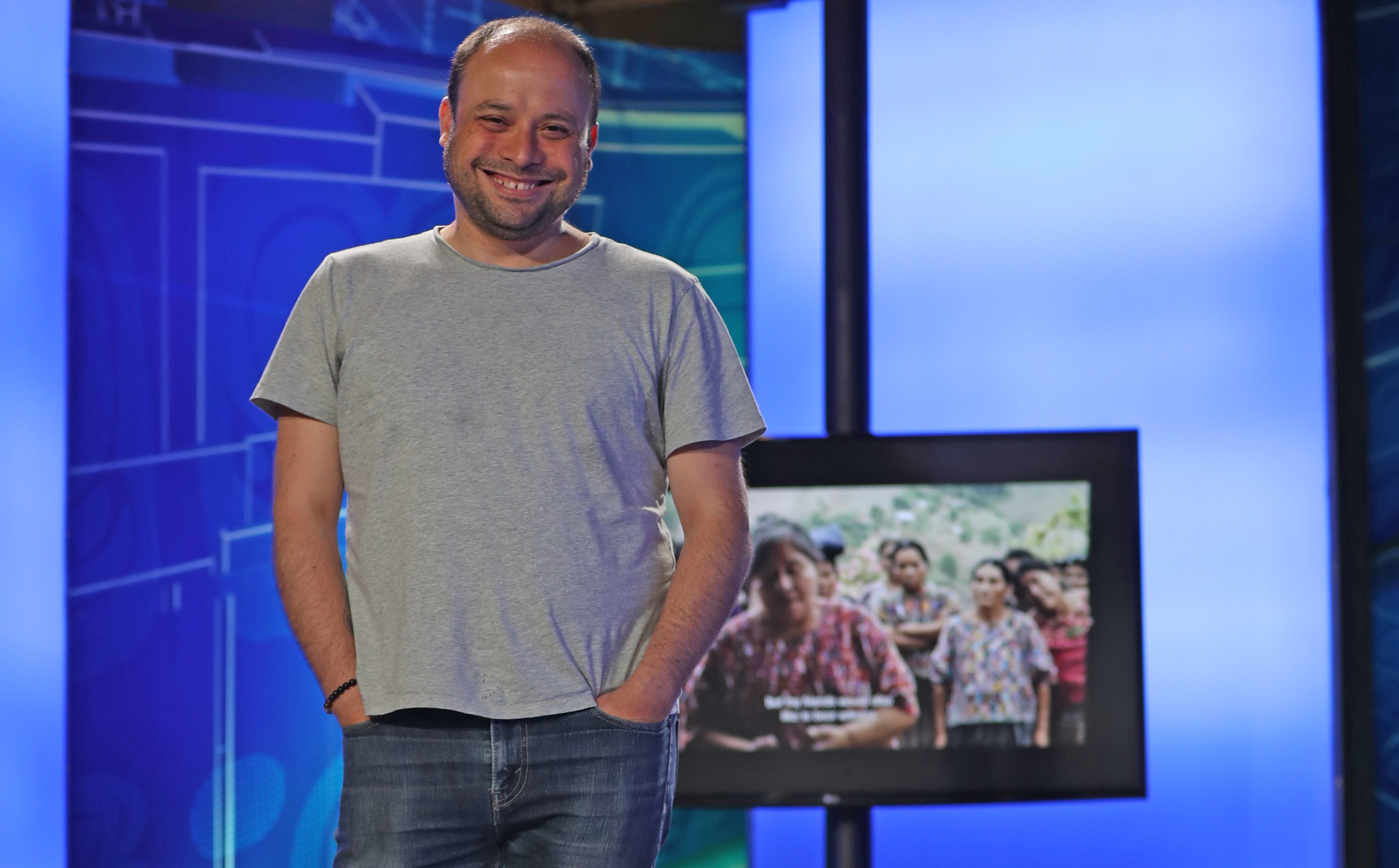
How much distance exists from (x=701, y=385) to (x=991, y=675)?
5.69 feet

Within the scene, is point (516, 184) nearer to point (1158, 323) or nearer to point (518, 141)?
point (518, 141)

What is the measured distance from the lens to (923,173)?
319 cm

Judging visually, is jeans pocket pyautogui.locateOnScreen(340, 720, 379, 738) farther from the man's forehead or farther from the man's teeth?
the man's forehead

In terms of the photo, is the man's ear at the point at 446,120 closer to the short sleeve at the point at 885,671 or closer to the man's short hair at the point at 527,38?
the man's short hair at the point at 527,38

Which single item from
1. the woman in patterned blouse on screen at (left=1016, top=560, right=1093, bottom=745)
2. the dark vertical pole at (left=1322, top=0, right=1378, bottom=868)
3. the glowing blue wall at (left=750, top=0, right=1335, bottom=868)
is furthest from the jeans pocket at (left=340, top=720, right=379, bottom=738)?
the dark vertical pole at (left=1322, top=0, right=1378, bottom=868)

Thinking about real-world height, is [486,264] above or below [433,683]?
above

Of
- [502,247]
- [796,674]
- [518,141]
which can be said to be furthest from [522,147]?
[796,674]

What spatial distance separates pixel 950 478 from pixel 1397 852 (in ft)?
4.99

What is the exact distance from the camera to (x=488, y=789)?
130 cm

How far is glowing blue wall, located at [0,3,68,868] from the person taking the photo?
2.13 metres

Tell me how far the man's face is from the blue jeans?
0.56 m

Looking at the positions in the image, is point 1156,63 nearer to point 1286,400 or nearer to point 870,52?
point 870,52

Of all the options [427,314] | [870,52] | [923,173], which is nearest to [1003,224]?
[923,173]

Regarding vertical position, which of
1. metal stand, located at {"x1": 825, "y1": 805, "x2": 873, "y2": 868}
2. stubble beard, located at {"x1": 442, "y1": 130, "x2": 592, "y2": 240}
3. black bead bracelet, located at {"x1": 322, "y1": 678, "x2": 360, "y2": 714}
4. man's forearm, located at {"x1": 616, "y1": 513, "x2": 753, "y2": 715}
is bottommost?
metal stand, located at {"x1": 825, "y1": 805, "x2": 873, "y2": 868}
